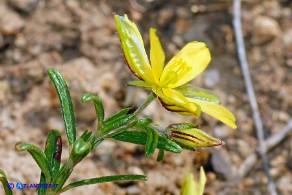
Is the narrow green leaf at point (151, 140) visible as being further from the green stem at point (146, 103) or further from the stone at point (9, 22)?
the stone at point (9, 22)

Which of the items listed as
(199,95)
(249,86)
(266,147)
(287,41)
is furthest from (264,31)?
(199,95)

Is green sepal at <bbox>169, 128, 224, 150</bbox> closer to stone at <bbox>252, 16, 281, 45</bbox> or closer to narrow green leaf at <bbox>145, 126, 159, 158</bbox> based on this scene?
narrow green leaf at <bbox>145, 126, 159, 158</bbox>

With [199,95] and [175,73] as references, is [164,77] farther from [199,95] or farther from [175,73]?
[199,95]

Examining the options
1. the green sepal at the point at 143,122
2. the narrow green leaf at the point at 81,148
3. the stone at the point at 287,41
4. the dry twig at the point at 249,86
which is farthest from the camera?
the stone at the point at 287,41

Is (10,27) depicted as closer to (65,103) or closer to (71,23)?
(71,23)


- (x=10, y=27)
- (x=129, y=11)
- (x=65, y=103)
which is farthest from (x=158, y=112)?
(x=65, y=103)

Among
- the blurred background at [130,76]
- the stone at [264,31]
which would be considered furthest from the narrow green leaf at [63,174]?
the stone at [264,31]

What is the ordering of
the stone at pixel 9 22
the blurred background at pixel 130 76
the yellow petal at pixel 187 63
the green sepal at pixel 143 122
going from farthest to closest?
the stone at pixel 9 22, the blurred background at pixel 130 76, the yellow petal at pixel 187 63, the green sepal at pixel 143 122
